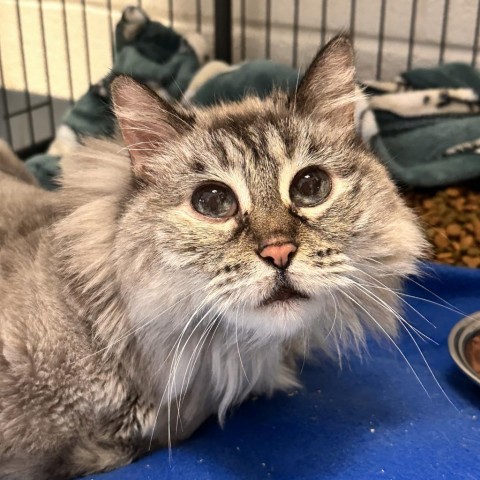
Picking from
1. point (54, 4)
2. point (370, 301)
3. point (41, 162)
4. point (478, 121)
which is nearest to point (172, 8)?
point (54, 4)

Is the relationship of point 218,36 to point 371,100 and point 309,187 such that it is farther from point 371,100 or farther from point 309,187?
point 309,187

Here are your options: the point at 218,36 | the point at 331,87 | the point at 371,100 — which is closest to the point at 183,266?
the point at 331,87

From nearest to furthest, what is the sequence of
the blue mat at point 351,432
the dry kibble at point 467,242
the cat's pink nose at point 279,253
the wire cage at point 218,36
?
the cat's pink nose at point 279,253 → the blue mat at point 351,432 → the dry kibble at point 467,242 → the wire cage at point 218,36

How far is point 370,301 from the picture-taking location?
126cm

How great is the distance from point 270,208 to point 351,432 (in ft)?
1.81

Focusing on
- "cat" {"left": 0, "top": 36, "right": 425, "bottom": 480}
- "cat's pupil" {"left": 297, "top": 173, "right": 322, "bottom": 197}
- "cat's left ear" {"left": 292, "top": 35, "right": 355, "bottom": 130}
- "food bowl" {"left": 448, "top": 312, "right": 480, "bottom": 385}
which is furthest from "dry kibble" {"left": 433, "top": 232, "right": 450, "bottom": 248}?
"cat's pupil" {"left": 297, "top": 173, "right": 322, "bottom": 197}

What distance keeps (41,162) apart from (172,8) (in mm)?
989

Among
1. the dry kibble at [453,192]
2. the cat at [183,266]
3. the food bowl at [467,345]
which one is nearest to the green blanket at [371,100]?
the dry kibble at [453,192]

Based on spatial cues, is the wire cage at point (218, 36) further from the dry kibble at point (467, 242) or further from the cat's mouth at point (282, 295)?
the cat's mouth at point (282, 295)

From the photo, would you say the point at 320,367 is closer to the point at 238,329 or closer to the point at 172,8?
the point at 238,329

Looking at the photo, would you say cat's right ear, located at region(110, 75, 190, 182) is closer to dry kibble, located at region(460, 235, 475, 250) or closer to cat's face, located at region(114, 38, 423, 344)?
cat's face, located at region(114, 38, 423, 344)

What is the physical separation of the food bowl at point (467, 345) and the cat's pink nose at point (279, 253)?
0.60 metres

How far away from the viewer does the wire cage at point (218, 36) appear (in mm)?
2498

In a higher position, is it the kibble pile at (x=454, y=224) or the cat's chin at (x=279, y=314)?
the cat's chin at (x=279, y=314)
